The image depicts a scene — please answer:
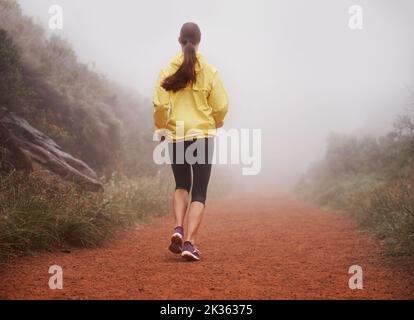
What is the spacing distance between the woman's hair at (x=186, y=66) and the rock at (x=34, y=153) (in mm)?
3059

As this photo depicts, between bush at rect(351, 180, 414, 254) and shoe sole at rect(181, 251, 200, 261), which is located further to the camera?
bush at rect(351, 180, 414, 254)

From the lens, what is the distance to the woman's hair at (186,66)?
459 cm

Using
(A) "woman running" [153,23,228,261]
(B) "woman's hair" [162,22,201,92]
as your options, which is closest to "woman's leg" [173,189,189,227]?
(A) "woman running" [153,23,228,261]

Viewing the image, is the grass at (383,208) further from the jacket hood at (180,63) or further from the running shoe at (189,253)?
the jacket hood at (180,63)

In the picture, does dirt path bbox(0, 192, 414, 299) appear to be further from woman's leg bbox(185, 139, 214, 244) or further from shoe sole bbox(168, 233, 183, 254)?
woman's leg bbox(185, 139, 214, 244)

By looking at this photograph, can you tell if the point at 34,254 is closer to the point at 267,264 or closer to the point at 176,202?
the point at 176,202

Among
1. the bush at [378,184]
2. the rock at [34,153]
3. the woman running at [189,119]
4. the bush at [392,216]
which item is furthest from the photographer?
the rock at [34,153]

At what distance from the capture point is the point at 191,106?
470 centimetres

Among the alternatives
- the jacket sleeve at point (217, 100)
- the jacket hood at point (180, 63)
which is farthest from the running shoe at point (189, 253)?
the jacket hood at point (180, 63)

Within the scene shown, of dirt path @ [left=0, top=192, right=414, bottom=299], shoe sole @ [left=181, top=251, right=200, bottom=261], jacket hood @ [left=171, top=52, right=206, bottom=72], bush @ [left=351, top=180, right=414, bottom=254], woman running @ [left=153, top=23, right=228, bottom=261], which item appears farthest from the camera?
bush @ [left=351, top=180, right=414, bottom=254]

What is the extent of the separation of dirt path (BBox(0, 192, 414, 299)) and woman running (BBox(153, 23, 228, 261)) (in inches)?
17.3

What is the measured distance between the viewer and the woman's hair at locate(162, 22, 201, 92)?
15.1ft

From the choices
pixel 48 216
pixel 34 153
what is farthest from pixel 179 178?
pixel 34 153
